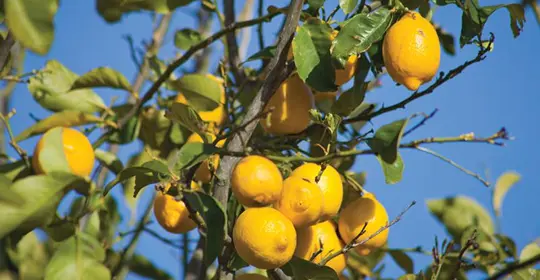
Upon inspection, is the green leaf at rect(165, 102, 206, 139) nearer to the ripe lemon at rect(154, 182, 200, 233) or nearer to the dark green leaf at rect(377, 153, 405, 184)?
the ripe lemon at rect(154, 182, 200, 233)

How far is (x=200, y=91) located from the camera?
1.17 metres

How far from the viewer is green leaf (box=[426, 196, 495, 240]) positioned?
1382 mm

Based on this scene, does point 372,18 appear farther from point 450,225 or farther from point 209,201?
point 450,225

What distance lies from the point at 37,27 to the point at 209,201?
10.8 inches

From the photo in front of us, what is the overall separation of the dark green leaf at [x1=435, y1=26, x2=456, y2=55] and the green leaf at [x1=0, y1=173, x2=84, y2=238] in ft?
2.35

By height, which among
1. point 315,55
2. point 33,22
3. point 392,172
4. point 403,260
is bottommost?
point 403,260

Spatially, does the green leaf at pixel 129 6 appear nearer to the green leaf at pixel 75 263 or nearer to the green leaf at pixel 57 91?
the green leaf at pixel 57 91

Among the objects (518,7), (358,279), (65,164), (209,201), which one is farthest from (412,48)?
(358,279)

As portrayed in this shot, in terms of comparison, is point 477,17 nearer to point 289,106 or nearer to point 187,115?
point 289,106

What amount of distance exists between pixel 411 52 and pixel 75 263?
0.57 m

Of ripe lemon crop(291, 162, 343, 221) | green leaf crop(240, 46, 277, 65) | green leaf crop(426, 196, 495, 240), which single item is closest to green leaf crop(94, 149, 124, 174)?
green leaf crop(240, 46, 277, 65)

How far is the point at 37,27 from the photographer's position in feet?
2.06

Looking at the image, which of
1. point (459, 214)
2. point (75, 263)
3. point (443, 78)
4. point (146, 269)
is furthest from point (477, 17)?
point (146, 269)

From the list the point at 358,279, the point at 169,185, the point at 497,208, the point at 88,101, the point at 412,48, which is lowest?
the point at 358,279
